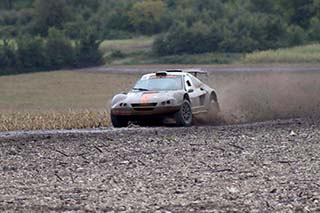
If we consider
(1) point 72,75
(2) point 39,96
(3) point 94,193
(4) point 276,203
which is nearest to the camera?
(4) point 276,203

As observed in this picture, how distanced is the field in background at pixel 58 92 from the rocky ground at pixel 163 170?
34.8 feet

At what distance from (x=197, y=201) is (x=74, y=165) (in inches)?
160

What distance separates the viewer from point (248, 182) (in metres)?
14.1

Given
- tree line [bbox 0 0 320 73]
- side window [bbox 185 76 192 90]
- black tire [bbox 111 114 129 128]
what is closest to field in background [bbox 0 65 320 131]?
side window [bbox 185 76 192 90]

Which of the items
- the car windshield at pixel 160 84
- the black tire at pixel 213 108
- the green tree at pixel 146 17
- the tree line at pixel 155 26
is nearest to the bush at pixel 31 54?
the tree line at pixel 155 26

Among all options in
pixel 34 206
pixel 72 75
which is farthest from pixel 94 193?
pixel 72 75

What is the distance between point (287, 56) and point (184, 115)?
1234 inches

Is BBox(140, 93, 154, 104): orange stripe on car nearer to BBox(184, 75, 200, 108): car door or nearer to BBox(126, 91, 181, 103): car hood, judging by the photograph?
BBox(126, 91, 181, 103): car hood

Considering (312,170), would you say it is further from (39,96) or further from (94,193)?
(39,96)

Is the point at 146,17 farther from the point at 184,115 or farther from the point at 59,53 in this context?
the point at 184,115

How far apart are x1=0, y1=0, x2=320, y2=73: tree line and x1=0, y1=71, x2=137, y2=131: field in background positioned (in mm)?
2105

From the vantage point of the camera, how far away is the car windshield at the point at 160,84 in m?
24.8

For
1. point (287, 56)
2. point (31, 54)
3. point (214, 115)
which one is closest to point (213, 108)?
point (214, 115)

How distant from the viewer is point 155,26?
7312cm
